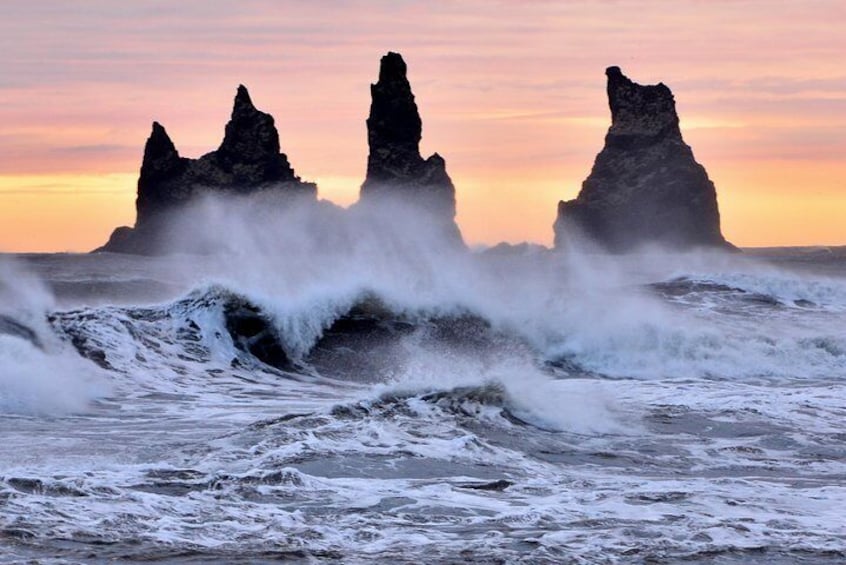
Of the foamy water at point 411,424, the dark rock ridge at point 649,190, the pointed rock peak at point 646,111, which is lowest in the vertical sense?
the foamy water at point 411,424

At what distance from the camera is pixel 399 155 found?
76.9 m

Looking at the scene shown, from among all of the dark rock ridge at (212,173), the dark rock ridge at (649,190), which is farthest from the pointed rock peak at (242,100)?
the dark rock ridge at (649,190)

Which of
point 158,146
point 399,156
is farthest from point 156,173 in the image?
point 399,156

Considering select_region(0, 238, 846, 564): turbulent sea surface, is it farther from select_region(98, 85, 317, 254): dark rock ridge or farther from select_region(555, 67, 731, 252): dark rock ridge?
select_region(555, 67, 731, 252): dark rock ridge

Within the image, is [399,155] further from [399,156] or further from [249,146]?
[249,146]

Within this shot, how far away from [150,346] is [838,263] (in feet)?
201

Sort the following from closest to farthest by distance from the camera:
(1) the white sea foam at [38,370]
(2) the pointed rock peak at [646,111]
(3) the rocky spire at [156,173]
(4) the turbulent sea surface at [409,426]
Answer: (4) the turbulent sea surface at [409,426]
(1) the white sea foam at [38,370]
(3) the rocky spire at [156,173]
(2) the pointed rock peak at [646,111]

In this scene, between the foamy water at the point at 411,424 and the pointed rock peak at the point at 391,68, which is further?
the pointed rock peak at the point at 391,68

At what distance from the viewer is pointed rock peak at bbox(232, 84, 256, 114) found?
76.6m

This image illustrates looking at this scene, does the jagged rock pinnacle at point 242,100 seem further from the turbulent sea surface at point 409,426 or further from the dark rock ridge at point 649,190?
the turbulent sea surface at point 409,426

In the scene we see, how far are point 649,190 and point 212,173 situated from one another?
27.7 metres

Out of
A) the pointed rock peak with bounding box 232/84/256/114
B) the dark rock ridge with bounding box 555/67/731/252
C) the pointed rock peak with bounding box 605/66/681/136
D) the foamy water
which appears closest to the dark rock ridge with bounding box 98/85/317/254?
the pointed rock peak with bounding box 232/84/256/114

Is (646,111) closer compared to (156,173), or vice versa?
(156,173)

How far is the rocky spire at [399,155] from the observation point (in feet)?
251
